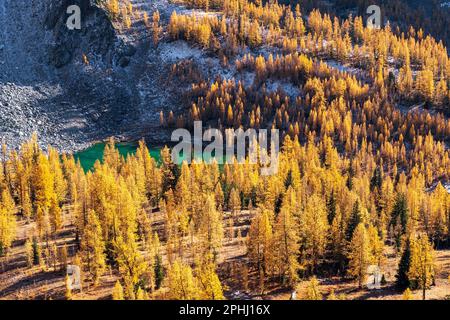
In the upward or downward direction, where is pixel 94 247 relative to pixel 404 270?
upward

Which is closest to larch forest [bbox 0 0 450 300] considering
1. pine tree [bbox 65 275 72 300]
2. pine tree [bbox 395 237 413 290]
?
pine tree [bbox 395 237 413 290]

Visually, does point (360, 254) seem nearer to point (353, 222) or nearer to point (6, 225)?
point (353, 222)

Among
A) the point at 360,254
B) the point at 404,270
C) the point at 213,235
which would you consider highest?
the point at 213,235

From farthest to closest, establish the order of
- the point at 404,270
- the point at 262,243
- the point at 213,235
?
the point at 213,235, the point at 262,243, the point at 404,270

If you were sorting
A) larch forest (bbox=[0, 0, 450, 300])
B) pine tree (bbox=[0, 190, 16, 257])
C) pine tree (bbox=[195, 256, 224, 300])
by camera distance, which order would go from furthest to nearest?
pine tree (bbox=[0, 190, 16, 257]) → larch forest (bbox=[0, 0, 450, 300]) → pine tree (bbox=[195, 256, 224, 300])

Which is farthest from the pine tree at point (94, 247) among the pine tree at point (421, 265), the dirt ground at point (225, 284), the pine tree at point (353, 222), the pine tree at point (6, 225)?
the pine tree at point (421, 265)

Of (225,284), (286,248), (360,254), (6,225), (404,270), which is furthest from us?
(6,225)

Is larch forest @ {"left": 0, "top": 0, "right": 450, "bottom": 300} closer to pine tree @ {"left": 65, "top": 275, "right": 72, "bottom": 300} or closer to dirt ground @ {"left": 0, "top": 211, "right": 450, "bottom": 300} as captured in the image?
dirt ground @ {"left": 0, "top": 211, "right": 450, "bottom": 300}

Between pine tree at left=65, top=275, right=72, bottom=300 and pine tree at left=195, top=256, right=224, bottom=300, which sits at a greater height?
pine tree at left=195, top=256, right=224, bottom=300

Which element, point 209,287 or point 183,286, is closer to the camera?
point 183,286

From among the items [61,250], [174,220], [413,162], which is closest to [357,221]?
[174,220]

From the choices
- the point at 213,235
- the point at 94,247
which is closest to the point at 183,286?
the point at 94,247
